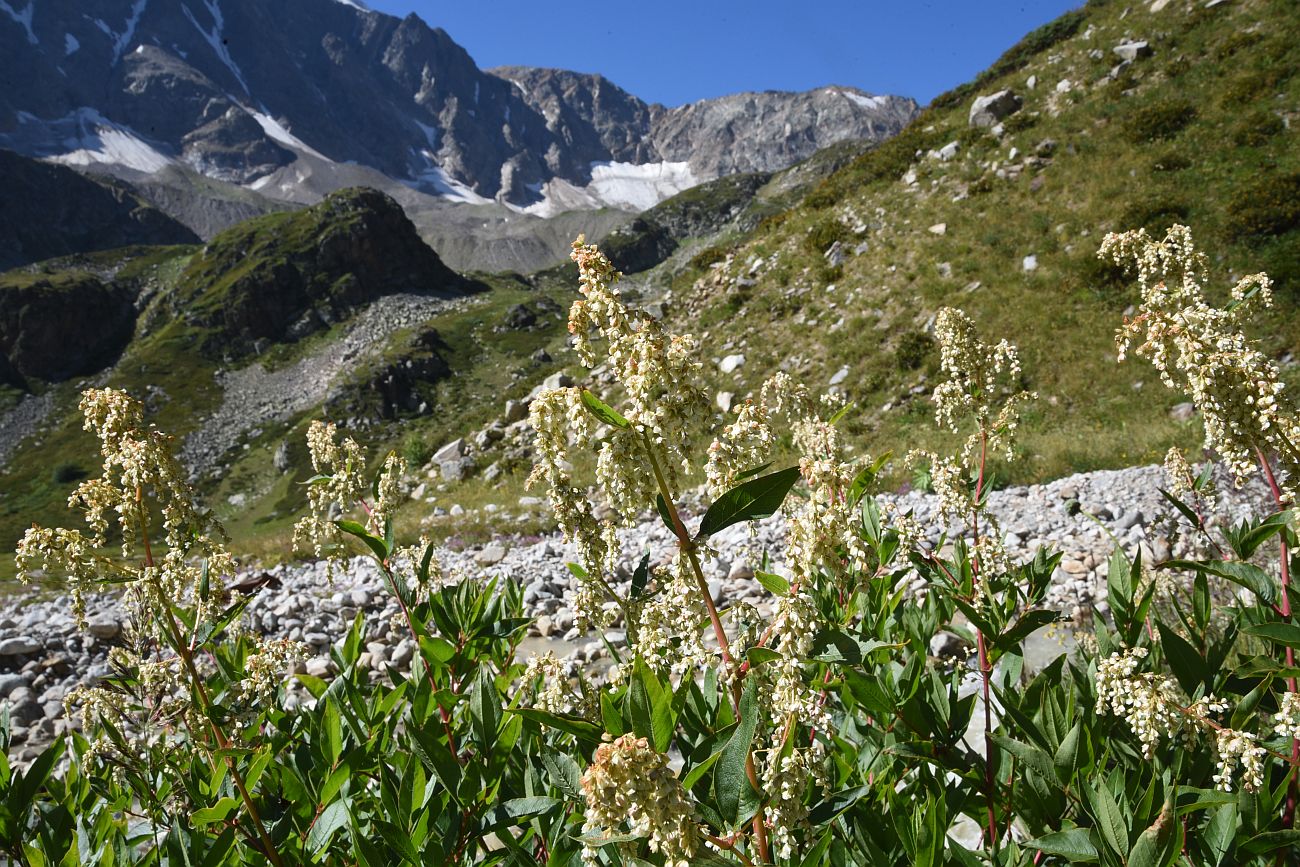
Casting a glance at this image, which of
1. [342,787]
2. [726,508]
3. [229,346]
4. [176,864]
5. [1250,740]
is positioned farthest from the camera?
[229,346]

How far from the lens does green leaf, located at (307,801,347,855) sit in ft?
8.91

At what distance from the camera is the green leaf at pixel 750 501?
181 centimetres

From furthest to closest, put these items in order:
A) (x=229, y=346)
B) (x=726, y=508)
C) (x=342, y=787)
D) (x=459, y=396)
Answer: (x=229, y=346), (x=459, y=396), (x=342, y=787), (x=726, y=508)

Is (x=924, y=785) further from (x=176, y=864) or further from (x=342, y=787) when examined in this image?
(x=176, y=864)

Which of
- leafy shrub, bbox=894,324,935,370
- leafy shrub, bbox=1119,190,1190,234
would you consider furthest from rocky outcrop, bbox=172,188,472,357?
leafy shrub, bbox=1119,190,1190,234

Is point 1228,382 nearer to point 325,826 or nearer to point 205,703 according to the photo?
point 325,826

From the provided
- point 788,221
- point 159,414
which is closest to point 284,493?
point 159,414

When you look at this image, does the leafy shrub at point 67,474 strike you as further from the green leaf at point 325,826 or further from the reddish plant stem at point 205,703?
the green leaf at point 325,826

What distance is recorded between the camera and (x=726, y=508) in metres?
1.87

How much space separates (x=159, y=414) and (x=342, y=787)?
85595 millimetres

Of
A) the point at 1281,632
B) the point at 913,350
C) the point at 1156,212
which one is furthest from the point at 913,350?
the point at 1281,632

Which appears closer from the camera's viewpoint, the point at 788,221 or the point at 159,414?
the point at 788,221

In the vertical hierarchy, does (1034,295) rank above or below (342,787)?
above

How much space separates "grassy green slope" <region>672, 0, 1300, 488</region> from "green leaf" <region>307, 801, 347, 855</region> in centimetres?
1249
